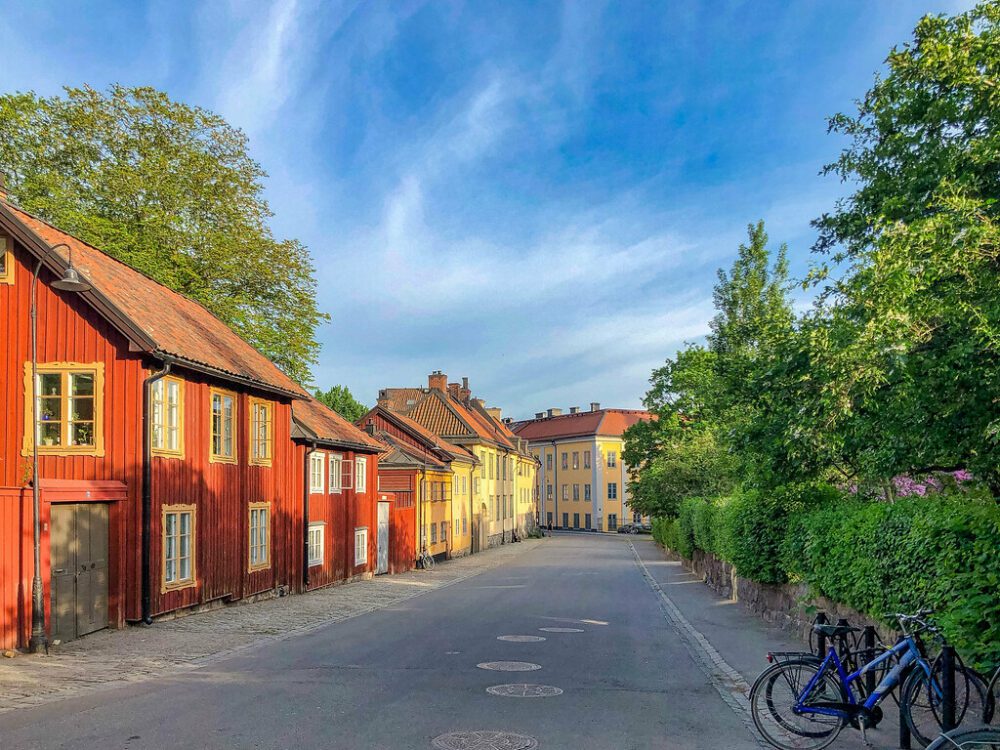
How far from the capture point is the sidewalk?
885cm

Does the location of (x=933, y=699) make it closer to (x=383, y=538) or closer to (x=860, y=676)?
(x=860, y=676)

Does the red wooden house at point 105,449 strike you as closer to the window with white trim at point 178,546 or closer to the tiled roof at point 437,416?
the window with white trim at point 178,546

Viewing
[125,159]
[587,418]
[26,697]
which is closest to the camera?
[26,697]

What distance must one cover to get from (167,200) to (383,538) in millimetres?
15262

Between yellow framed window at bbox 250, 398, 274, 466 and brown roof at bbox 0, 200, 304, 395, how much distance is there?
657 mm

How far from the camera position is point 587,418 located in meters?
100

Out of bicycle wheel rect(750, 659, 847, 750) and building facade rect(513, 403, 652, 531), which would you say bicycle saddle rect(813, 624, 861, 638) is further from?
building facade rect(513, 403, 652, 531)

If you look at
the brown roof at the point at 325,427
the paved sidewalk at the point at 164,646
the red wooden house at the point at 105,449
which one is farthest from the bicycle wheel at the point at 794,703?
the brown roof at the point at 325,427

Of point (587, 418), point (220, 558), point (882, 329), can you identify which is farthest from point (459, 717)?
point (587, 418)

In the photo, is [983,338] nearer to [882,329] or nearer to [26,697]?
[882,329]

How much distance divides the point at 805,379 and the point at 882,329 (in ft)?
4.26

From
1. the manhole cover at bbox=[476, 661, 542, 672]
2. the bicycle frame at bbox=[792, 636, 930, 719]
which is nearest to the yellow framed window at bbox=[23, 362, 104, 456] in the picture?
the manhole cover at bbox=[476, 661, 542, 672]

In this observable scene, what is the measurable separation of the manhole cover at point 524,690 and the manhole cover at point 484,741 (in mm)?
1950

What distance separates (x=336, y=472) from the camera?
2906cm
